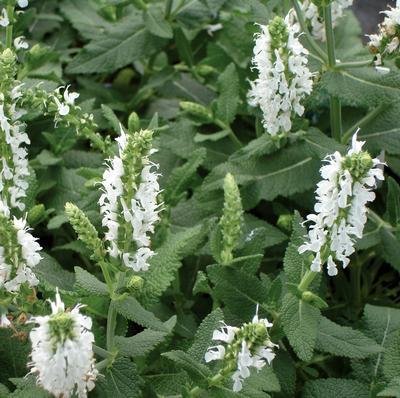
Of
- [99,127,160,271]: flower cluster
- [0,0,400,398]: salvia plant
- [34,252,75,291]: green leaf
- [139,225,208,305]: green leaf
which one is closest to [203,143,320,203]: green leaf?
[0,0,400,398]: salvia plant

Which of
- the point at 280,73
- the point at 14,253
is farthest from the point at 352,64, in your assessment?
the point at 14,253

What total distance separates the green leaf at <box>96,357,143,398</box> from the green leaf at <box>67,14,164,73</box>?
3.02 ft

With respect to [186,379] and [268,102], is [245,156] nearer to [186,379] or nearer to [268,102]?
[268,102]

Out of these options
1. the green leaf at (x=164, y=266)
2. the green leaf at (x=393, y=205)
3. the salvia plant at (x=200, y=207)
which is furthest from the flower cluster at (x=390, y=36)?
the green leaf at (x=164, y=266)

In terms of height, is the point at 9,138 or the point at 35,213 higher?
the point at 9,138

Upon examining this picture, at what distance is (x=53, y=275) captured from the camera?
1.53m

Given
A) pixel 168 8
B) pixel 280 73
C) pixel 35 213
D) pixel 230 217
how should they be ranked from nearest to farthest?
pixel 230 217
pixel 280 73
pixel 35 213
pixel 168 8

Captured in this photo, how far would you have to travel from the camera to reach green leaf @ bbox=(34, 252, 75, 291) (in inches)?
59.0

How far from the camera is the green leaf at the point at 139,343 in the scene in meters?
1.25

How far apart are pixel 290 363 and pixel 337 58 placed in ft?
2.39

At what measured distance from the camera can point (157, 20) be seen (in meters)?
1.96

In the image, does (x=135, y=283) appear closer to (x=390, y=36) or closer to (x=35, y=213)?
(x=35, y=213)

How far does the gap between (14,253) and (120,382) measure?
11.2 inches

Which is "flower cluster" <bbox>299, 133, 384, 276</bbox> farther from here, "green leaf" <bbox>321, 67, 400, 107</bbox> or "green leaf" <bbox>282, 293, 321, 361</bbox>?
"green leaf" <bbox>321, 67, 400, 107</bbox>
